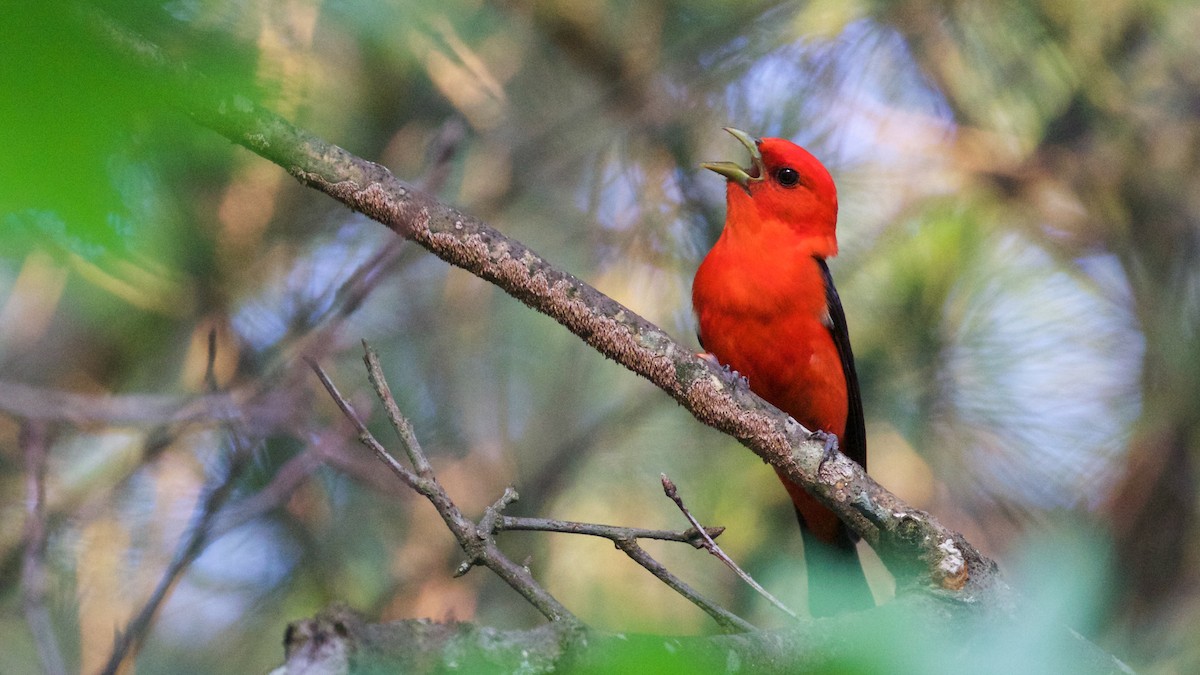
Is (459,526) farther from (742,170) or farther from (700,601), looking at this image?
(742,170)

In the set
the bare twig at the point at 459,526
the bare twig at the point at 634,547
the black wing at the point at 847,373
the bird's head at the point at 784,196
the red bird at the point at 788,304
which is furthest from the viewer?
the bird's head at the point at 784,196

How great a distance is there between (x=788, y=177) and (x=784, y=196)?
0.26 feet

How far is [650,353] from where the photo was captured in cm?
246

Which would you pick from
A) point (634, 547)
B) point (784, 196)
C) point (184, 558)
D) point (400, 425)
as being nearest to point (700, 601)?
point (634, 547)

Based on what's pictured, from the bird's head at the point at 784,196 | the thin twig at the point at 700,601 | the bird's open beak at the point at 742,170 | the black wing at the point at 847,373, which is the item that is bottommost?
the thin twig at the point at 700,601

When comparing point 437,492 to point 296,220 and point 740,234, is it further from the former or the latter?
point 296,220

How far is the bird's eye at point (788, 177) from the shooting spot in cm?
385

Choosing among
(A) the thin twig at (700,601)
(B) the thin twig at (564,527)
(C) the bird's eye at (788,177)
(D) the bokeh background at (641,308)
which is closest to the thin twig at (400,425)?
(B) the thin twig at (564,527)

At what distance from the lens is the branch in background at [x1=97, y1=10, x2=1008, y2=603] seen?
2.33 m

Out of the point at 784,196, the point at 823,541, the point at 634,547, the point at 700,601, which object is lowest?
the point at 700,601

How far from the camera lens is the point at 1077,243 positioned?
4531mm

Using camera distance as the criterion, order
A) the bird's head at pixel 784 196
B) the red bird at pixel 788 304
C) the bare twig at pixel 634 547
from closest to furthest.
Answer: the bare twig at pixel 634 547 < the red bird at pixel 788 304 < the bird's head at pixel 784 196

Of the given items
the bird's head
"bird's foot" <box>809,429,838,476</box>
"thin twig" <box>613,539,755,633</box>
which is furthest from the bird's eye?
"thin twig" <box>613,539,755,633</box>

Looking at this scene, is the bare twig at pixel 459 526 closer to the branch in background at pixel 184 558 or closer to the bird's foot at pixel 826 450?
the branch in background at pixel 184 558
